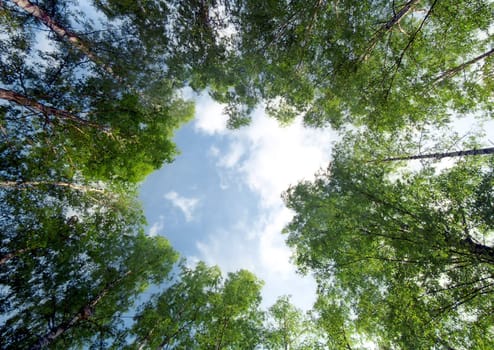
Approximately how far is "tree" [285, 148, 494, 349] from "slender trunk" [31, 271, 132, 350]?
961 cm

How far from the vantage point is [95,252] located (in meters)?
9.62

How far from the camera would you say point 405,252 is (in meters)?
6.38

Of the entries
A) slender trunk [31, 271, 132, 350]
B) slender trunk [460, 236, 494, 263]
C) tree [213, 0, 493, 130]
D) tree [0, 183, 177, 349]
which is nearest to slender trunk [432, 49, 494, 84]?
tree [213, 0, 493, 130]

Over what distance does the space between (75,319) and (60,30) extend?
37.2 feet

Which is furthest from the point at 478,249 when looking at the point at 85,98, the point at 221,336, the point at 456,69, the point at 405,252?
the point at 85,98

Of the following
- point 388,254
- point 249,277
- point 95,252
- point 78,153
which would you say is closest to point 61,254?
point 95,252

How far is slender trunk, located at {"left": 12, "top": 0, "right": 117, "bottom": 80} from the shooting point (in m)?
5.80

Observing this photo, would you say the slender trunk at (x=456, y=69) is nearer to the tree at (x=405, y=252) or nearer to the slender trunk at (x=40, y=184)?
the tree at (x=405, y=252)

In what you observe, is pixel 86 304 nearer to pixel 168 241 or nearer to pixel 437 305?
pixel 168 241

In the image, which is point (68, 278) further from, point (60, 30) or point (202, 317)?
point (60, 30)

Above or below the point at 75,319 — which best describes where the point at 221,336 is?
below

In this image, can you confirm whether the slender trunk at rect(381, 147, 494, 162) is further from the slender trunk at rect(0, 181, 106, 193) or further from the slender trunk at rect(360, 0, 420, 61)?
the slender trunk at rect(0, 181, 106, 193)

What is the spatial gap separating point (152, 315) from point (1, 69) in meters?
11.0

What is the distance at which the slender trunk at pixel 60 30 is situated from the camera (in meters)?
5.80
